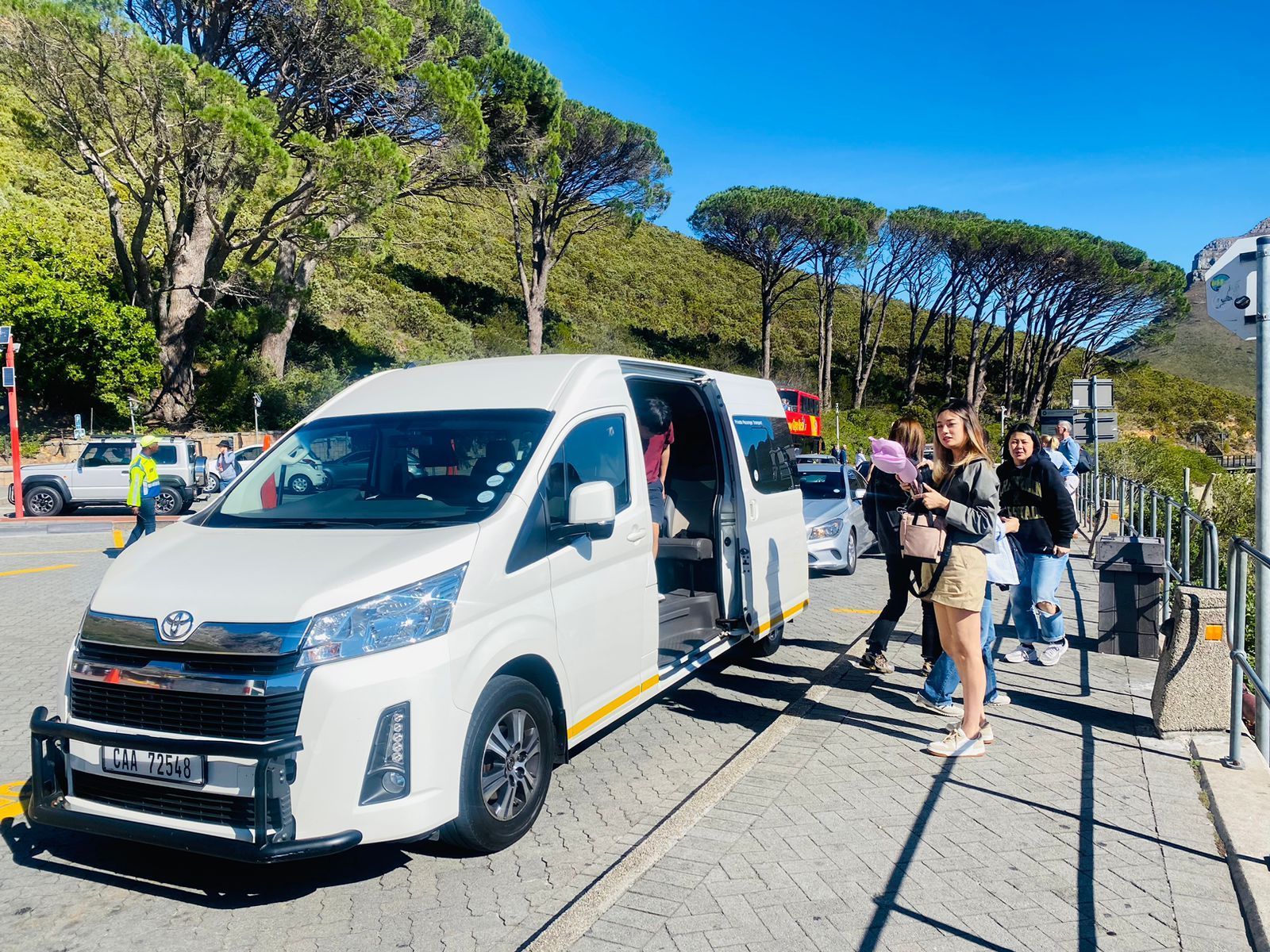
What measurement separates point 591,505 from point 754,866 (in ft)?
5.17

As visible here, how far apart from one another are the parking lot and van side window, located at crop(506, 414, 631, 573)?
125cm

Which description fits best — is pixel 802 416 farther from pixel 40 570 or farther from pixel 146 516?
pixel 40 570

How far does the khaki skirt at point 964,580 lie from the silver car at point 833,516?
Answer: 6.04m

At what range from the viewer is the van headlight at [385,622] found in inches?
129

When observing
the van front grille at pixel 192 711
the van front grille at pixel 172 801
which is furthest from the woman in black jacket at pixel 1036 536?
the van front grille at pixel 172 801

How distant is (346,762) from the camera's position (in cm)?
327

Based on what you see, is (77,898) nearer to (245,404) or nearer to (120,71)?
(120,71)

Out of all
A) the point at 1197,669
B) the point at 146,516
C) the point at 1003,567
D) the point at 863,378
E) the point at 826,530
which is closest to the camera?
the point at 1197,669

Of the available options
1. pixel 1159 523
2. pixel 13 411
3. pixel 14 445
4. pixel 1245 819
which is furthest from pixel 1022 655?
pixel 14 445

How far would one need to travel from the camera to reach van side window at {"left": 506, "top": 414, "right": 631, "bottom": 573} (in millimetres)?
4027

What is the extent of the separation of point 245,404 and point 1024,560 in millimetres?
24786

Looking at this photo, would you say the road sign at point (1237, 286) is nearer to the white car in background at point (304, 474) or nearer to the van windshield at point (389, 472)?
the van windshield at point (389, 472)

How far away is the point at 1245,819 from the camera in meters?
4.12

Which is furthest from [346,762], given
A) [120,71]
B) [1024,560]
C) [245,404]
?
[245,404]
